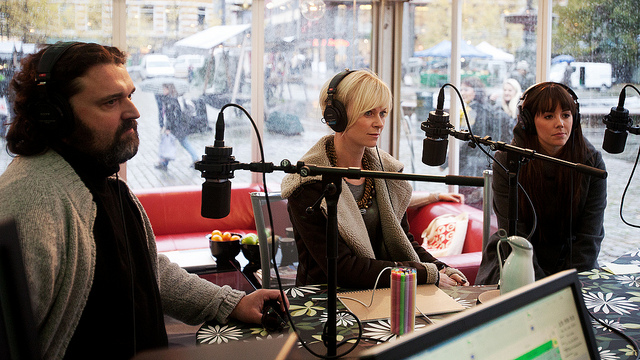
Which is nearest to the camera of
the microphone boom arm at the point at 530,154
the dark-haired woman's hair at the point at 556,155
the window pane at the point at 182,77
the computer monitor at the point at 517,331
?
the computer monitor at the point at 517,331

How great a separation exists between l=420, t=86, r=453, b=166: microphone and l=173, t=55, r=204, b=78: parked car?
11.8ft

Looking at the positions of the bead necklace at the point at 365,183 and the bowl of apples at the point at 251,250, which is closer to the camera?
the bead necklace at the point at 365,183

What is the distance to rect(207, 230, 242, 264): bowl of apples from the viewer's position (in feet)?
10.1

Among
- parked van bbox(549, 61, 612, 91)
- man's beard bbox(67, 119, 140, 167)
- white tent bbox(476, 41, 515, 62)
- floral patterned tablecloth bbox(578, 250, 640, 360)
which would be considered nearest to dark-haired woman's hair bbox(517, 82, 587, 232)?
floral patterned tablecloth bbox(578, 250, 640, 360)

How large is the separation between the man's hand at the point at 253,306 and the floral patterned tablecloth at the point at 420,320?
0.02m

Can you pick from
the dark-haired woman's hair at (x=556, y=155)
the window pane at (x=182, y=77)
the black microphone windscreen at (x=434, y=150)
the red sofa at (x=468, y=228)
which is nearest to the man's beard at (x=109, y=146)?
the black microphone windscreen at (x=434, y=150)

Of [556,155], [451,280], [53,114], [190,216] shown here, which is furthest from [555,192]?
[190,216]

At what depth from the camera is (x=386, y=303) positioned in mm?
1666

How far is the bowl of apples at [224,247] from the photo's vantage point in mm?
3078

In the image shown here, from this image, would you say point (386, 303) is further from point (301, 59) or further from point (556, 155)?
point (301, 59)

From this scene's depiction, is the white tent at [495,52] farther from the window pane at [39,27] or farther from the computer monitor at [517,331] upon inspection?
the computer monitor at [517,331]

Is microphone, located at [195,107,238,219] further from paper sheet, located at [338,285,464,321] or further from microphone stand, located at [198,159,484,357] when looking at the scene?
paper sheet, located at [338,285,464,321]

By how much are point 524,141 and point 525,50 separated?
188cm

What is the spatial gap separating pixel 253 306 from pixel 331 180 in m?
0.53
